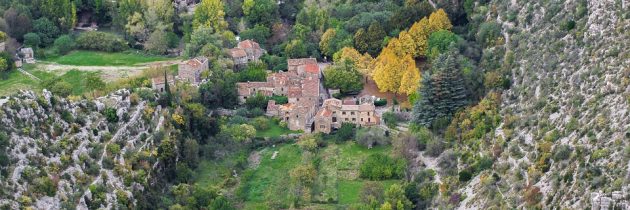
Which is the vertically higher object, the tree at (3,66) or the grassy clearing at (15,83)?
the tree at (3,66)

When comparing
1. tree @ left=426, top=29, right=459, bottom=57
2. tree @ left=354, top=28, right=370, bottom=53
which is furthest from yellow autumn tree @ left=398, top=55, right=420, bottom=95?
tree @ left=354, top=28, right=370, bottom=53

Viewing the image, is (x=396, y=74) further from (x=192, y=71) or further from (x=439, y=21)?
(x=192, y=71)

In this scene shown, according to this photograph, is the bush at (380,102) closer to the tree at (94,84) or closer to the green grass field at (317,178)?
the green grass field at (317,178)

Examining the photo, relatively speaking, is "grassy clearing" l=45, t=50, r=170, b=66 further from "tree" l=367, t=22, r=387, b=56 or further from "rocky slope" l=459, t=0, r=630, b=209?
"rocky slope" l=459, t=0, r=630, b=209

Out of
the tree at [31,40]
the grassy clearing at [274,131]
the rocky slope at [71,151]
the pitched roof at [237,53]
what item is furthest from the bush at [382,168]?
the tree at [31,40]

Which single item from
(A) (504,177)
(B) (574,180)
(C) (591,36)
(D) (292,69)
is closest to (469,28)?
(D) (292,69)

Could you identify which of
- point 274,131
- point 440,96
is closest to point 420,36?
point 440,96
